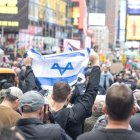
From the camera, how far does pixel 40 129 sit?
5.33 metres

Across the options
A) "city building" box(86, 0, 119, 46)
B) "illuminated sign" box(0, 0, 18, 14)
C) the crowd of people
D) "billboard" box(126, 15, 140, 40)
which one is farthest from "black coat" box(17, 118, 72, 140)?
"city building" box(86, 0, 119, 46)

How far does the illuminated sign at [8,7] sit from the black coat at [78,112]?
1383 inches

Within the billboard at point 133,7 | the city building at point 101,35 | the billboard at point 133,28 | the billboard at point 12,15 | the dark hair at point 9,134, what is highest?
the billboard at point 133,7

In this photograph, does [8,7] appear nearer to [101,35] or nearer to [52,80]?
[52,80]

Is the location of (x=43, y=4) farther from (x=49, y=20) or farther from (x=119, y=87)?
(x=119, y=87)

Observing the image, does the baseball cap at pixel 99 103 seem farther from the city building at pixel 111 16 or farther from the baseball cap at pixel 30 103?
the city building at pixel 111 16

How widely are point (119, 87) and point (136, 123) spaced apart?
68.0 inches

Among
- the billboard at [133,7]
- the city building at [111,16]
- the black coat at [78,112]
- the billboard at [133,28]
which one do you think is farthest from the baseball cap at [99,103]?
the city building at [111,16]

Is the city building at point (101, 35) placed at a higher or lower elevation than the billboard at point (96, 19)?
lower

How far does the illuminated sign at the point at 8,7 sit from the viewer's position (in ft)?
136

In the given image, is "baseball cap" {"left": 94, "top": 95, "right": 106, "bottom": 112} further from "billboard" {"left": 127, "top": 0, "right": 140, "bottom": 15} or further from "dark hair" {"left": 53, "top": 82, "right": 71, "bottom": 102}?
"billboard" {"left": 127, "top": 0, "right": 140, "bottom": 15}

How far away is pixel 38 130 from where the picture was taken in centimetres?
532

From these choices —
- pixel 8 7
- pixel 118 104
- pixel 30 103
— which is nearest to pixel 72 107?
pixel 30 103

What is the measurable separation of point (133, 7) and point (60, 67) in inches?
2733
